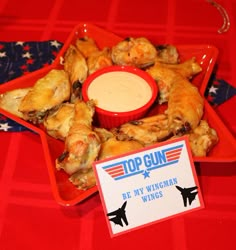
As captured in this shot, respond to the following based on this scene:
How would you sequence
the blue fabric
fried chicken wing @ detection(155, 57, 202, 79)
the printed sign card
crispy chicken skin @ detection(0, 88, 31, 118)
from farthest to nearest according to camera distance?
the blue fabric
fried chicken wing @ detection(155, 57, 202, 79)
crispy chicken skin @ detection(0, 88, 31, 118)
the printed sign card

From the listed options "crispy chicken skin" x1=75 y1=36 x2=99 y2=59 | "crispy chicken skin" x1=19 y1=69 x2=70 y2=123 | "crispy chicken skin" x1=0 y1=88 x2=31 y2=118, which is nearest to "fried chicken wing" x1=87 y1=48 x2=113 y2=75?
"crispy chicken skin" x1=75 y1=36 x2=99 y2=59

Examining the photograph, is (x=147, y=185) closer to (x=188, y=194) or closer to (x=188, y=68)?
(x=188, y=194)

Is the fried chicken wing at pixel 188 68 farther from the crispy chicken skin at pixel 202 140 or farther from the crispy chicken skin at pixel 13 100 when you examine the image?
the crispy chicken skin at pixel 13 100

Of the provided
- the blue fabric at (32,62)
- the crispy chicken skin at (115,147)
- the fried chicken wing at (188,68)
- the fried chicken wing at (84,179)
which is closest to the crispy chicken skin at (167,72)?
the fried chicken wing at (188,68)

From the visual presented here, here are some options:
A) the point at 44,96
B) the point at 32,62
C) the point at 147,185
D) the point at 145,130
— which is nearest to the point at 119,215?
the point at 147,185

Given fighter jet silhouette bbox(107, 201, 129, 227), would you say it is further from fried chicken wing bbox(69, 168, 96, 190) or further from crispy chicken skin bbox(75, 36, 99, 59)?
crispy chicken skin bbox(75, 36, 99, 59)
